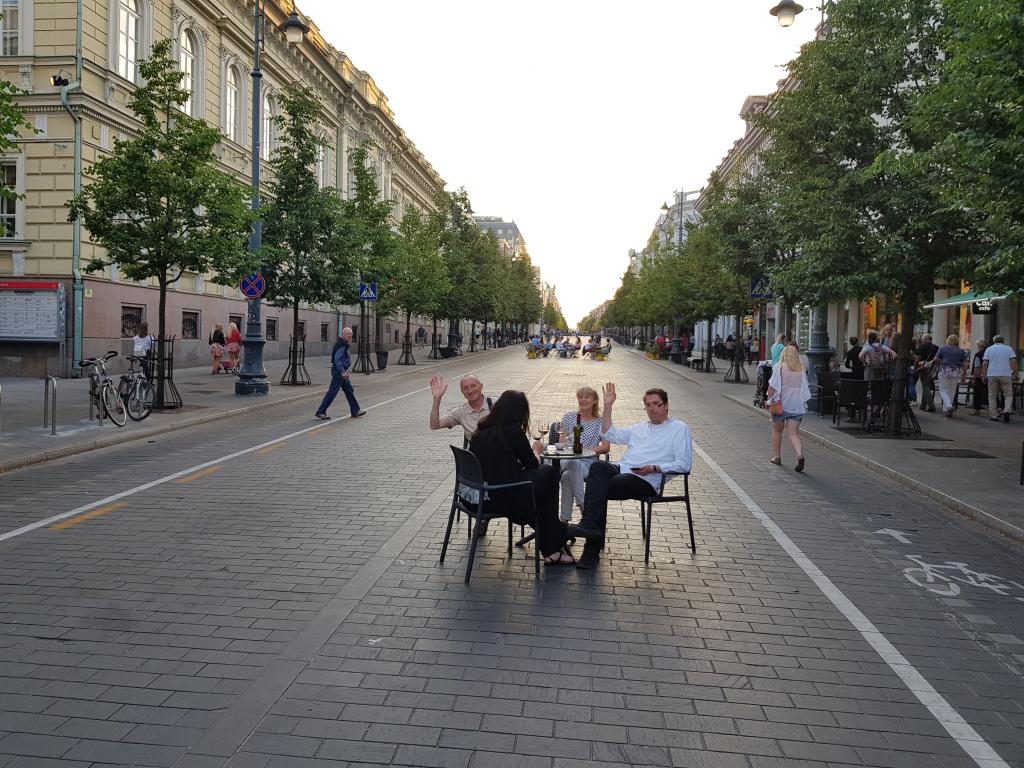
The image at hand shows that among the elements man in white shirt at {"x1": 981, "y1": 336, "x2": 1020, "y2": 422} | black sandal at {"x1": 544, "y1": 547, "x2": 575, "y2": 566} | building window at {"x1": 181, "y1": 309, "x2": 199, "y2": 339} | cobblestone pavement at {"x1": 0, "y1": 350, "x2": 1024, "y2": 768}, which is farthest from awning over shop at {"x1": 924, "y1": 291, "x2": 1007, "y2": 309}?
building window at {"x1": 181, "y1": 309, "x2": 199, "y2": 339}

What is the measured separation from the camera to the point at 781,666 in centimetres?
465

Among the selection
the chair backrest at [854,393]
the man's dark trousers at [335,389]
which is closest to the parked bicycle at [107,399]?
the man's dark trousers at [335,389]

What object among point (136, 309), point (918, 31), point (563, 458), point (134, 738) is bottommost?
point (134, 738)

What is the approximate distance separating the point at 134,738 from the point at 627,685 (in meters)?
2.28

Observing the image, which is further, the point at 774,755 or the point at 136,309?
the point at 136,309

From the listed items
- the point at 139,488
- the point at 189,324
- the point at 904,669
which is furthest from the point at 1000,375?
the point at 189,324

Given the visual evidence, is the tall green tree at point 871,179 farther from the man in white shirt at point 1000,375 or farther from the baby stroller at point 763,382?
the baby stroller at point 763,382

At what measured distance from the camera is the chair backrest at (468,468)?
20.0 ft

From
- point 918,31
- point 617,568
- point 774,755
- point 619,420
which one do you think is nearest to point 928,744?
point 774,755

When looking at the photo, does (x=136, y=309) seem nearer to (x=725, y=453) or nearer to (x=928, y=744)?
(x=725, y=453)

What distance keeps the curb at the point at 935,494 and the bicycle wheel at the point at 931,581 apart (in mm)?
1824

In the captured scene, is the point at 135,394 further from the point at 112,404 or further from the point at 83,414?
the point at 83,414

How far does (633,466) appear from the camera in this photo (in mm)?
7125

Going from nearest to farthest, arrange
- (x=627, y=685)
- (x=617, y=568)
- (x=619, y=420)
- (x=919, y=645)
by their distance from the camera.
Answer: (x=627, y=685), (x=919, y=645), (x=617, y=568), (x=619, y=420)
